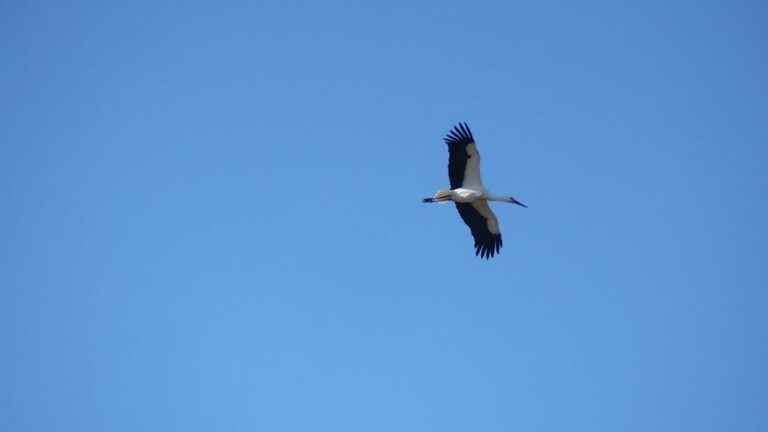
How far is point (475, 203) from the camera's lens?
31.1 m

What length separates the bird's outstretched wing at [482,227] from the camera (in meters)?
31.3

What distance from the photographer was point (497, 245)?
31328mm

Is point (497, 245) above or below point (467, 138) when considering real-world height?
below

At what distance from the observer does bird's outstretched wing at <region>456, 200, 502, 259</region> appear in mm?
31266

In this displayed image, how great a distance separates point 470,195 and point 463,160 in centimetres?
81

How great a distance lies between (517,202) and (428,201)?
8.33 feet

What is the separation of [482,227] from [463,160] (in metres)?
1.85

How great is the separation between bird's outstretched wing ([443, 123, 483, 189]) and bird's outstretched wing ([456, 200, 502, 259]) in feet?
2.44

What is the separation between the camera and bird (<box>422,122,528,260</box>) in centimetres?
3038

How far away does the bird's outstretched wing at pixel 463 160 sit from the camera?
99.5 ft

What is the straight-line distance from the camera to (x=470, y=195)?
100 feet

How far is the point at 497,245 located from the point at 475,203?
112 centimetres

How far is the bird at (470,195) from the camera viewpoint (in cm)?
3038

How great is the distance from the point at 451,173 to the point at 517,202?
216cm
